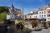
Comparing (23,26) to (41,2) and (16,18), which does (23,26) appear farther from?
(41,2)

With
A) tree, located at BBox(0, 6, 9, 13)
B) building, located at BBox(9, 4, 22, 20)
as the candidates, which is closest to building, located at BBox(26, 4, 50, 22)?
building, located at BBox(9, 4, 22, 20)

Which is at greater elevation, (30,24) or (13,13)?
(13,13)

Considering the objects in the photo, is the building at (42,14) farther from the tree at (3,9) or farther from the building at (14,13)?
the tree at (3,9)

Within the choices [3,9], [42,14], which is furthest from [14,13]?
[42,14]

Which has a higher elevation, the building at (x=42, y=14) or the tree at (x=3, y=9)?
the tree at (x=3, y=9)

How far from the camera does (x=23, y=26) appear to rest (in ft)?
7.73

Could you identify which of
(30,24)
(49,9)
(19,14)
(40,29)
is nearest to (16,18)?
(19,14)

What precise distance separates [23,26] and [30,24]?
0.14m

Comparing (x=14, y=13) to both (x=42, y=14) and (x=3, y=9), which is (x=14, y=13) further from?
(x=42, y=14)

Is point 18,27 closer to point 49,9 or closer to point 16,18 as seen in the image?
point 16,18

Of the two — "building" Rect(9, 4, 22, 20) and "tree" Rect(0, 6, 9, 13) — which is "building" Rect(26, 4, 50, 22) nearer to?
"building" Rect(9, 4, 22, 20)

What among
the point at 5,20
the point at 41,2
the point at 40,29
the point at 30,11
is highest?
the point at 41,2

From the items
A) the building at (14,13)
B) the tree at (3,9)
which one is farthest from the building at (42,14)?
the tree at (3,9)

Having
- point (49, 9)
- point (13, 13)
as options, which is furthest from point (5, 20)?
point (49, 9)
